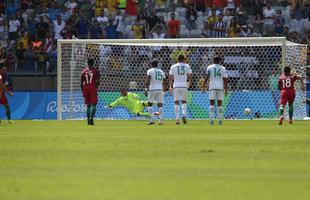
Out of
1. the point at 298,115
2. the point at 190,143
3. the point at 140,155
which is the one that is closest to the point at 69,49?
the point at 298,115

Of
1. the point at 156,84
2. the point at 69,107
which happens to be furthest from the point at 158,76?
the point at 69,107

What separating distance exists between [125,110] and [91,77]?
25.0ft

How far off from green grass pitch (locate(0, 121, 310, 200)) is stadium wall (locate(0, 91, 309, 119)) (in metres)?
16.1

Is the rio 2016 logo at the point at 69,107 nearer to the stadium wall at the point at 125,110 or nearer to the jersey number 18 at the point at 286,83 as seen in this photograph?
the stadium wall at the point at 125,110

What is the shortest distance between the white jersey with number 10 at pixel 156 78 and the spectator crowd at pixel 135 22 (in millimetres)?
11052

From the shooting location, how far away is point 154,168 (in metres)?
13.6

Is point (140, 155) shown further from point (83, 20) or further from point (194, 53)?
point (83, 20)

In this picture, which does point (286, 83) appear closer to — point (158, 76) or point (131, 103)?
point (158, 76)

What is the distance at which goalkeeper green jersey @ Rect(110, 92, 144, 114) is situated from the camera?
123 ft

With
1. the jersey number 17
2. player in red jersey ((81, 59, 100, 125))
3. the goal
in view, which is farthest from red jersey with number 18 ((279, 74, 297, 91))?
the jersey number 17

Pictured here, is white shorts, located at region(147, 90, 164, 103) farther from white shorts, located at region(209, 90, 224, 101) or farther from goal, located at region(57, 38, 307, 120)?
goal, located at region(57, 38, 307, 120)

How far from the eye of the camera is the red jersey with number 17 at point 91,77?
30.4 m

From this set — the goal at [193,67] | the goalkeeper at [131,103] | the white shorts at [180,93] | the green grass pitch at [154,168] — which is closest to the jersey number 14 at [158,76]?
the white shorts at [180,93]

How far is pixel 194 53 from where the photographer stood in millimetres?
39594
